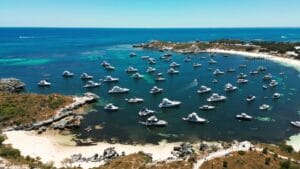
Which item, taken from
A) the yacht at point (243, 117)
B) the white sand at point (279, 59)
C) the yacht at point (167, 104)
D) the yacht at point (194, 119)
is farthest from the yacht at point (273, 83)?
the yacht at point (194, 119)

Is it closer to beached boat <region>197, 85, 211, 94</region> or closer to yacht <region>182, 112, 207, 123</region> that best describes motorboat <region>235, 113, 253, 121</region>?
yacht <region>182, 112, 207, 123</region>

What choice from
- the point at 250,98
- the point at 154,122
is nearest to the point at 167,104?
the point at 154,122

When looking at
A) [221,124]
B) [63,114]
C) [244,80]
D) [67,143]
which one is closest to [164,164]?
[67,143]

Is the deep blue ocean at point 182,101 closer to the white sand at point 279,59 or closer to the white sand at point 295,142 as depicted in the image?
the white sand at point 295,142

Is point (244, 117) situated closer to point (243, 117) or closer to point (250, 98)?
point (243, 117)

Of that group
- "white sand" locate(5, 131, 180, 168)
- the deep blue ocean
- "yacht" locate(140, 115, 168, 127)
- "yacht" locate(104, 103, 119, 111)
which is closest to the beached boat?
the deep blue ocean
